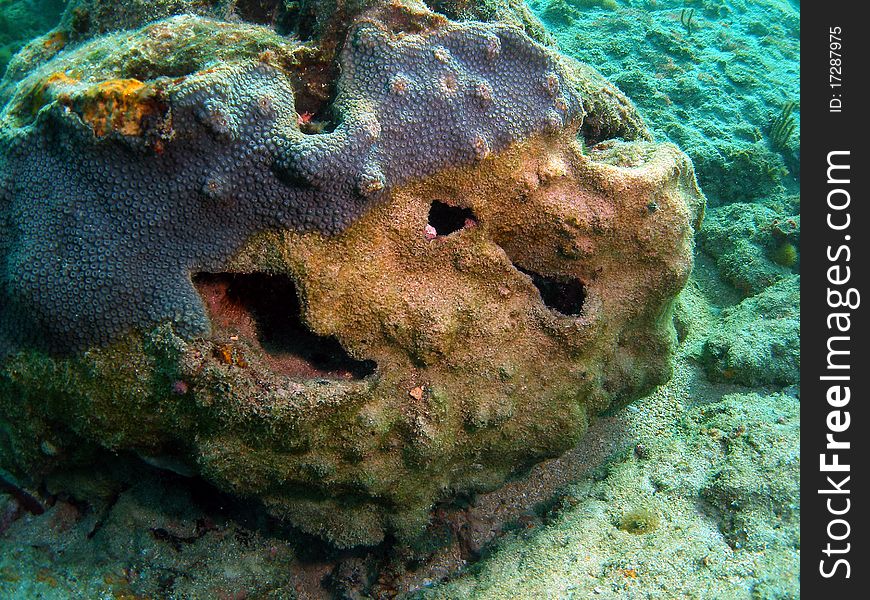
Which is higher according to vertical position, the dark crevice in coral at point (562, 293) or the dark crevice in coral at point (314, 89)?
the dark crevice in coral at point (314, 89)

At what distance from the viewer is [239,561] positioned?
344cm

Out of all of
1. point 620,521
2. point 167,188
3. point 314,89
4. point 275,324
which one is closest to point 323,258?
point 275,324

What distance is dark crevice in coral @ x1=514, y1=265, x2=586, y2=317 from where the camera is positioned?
3.19 metres

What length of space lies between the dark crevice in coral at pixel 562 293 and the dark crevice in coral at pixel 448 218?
0.52 m

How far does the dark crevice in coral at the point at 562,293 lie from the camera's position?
10.5ft

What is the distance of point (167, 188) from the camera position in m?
2.30

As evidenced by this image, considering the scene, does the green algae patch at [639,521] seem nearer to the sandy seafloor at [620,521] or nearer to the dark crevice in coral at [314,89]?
the sandy seafloor at [620,521]

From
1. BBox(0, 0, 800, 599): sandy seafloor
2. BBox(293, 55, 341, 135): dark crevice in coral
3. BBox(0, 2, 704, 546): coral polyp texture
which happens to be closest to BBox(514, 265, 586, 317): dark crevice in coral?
BBox(0, 2, 704, 546): coral polyp texture

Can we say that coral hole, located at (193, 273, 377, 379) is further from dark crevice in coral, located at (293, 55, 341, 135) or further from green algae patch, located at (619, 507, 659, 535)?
green algae patch, located at (619, 507, 659, 535)

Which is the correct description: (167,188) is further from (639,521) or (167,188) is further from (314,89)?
(639,521)

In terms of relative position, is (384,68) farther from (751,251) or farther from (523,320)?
(751,251)
